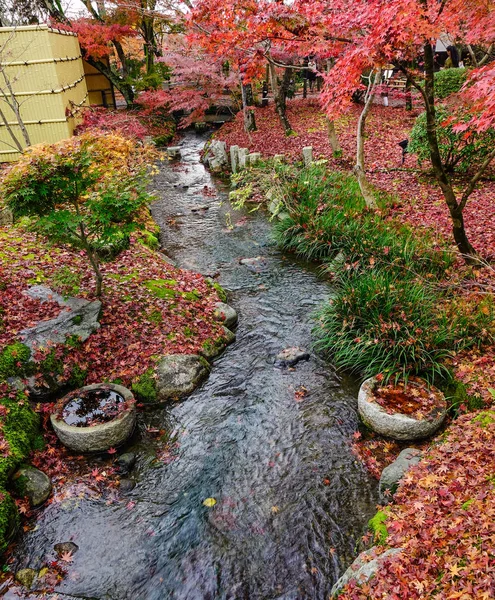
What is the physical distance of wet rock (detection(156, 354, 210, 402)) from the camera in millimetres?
6152

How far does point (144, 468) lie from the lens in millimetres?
5121

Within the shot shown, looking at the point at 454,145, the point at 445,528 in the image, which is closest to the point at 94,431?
the point at 445,528

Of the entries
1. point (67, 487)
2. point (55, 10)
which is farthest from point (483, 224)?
point (55, 10)

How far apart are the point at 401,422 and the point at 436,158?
13.7 ft

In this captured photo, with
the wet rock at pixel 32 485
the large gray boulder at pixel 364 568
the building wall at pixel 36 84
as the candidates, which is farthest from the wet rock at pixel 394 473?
the building wall at pixel 36 84

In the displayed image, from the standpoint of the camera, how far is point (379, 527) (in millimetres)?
3969

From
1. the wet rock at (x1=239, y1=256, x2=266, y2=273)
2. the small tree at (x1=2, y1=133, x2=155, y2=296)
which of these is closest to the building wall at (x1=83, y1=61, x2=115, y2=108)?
the wet rock at (x1=239, y1=256, x2=266, y2=273)

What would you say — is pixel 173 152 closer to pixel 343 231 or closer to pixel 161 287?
pixel 343 231

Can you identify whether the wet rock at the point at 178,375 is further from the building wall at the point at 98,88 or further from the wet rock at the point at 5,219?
the building wall at the point at 98,88

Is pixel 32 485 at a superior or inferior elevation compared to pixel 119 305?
inferior

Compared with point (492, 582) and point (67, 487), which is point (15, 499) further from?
point (492, 582)

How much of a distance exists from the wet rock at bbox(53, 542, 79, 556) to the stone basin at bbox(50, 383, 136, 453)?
110cm

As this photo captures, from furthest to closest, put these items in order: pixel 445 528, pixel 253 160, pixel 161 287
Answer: pixel 253 160 < pixel 161 287 < pixel 445 528

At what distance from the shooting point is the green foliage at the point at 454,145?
10232 millimetres
